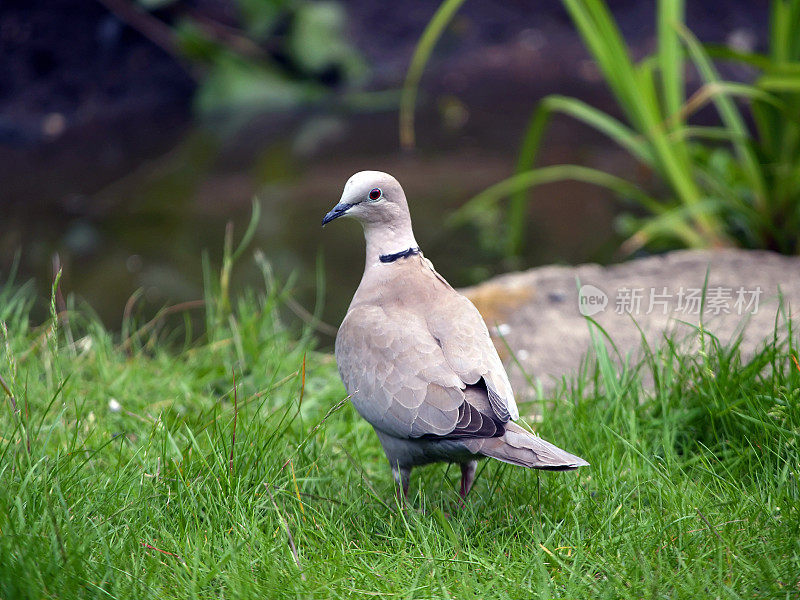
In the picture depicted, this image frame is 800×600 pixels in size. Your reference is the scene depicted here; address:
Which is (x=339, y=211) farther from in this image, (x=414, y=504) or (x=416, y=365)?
(x=414, y=504)

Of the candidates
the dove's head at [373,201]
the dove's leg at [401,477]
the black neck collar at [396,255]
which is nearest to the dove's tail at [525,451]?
the dove's leg at [401,477]

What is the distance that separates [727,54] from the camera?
13.9ft

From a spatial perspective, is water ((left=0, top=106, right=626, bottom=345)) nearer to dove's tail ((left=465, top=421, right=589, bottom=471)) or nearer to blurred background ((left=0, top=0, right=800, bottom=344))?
blurred background ((left=0, top=0, right=800, bottom=344))

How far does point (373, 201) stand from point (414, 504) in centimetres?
96

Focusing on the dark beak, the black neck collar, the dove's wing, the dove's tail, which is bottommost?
the dove's tail

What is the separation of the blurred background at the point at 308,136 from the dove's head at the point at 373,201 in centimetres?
187

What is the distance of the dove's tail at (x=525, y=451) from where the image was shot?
2.23 m

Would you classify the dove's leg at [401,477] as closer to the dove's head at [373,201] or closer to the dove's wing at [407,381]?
the dove's wing at [407,381]

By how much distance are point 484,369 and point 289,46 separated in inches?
288

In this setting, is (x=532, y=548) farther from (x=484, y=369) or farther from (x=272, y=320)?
(x=272, y=320)

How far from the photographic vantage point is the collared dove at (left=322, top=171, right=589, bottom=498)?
2.37 metres

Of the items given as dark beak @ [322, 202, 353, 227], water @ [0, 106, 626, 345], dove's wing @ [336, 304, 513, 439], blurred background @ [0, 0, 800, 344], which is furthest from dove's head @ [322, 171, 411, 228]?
water @ [0, 106, 626, 345]

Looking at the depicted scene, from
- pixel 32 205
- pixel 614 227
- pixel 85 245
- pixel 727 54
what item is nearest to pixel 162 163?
pixel 32 205

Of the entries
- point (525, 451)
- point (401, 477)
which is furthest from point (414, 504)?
point (525, 451)
